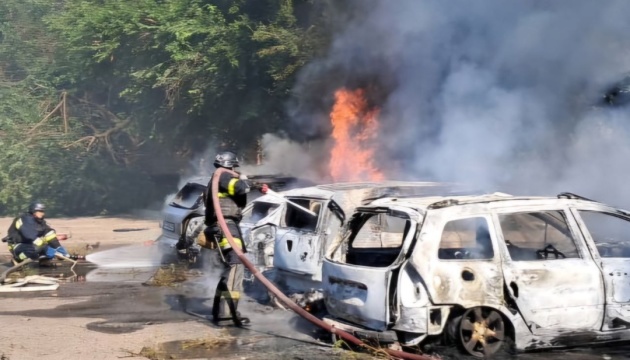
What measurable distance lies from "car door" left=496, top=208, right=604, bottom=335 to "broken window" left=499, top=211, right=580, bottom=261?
0.03 metres

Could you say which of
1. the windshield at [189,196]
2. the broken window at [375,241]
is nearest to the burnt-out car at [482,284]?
the broken window at [375,241]

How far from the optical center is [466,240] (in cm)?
758

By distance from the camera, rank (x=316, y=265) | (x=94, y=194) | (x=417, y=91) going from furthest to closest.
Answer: (x=94, y=194) → (x=417, y=91) → (x=316, y=265)

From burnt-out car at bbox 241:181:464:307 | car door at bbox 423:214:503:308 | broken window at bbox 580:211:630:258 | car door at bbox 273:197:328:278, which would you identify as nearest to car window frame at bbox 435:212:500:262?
car door at bbox 423:214:503:308

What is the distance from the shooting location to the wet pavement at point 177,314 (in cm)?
750

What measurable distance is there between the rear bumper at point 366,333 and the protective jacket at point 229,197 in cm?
220

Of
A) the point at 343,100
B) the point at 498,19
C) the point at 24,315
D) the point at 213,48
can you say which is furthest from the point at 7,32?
the point at 24,315

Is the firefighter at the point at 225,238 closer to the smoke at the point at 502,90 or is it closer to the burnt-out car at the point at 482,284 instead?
the burnt-out car at the point at 482,284

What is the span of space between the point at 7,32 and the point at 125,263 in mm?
21841

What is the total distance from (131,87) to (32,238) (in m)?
12.4

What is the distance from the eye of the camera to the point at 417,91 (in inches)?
679

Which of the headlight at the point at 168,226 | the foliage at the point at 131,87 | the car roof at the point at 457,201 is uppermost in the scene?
the foliage at the point at 131,87

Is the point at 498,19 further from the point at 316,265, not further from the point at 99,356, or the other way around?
the point at 99,356

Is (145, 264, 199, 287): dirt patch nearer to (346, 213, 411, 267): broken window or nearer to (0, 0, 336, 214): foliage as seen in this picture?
(346, 213, 411, 267): broken window
